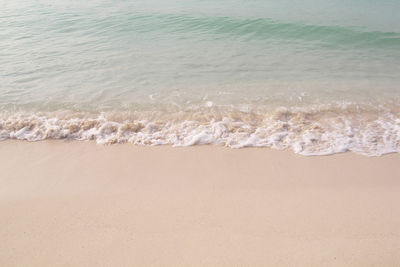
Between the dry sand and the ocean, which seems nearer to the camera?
the dry sand

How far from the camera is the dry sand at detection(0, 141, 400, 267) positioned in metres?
2.33

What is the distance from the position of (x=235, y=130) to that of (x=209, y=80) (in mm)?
2332

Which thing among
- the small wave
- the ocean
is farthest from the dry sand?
the ocean

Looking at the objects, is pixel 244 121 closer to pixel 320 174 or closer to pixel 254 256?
pixel 320 174

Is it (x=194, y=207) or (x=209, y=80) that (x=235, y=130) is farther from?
(x=209, y=80)

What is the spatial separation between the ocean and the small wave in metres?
0.02

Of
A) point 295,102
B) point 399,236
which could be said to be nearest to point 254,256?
point 399,236

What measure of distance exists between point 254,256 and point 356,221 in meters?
1.25

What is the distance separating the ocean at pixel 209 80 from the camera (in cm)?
423

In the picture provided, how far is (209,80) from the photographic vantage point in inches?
242

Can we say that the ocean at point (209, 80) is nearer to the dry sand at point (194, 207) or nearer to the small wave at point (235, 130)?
the small wave at point (235, 130)

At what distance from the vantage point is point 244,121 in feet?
14.9

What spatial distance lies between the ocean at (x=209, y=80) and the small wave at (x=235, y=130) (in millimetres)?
19

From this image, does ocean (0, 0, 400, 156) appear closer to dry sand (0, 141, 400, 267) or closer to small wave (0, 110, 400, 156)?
small wave (0, 110, 400, 156)
